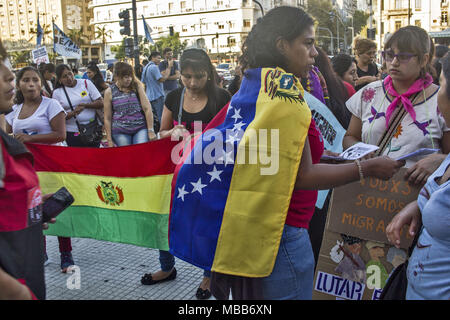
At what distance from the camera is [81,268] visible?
4496 millimetres

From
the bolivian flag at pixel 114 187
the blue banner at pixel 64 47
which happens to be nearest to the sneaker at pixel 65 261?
the bolivian flag at pixel 114 187

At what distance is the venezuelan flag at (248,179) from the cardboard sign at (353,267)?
2.93 feet

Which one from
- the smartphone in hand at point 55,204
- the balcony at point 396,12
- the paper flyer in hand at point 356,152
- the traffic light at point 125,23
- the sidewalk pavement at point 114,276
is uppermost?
the balcony at point 396,12

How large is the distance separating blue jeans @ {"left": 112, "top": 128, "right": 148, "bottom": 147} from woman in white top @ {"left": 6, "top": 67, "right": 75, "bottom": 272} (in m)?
1.41

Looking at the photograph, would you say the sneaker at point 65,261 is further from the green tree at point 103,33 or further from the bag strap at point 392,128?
the green tree at point 103,33

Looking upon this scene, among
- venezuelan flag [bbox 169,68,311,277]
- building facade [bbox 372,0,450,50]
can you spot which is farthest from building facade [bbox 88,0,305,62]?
venezuelan flag [bbox 169,68,311,277]

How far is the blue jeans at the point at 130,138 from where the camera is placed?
6.07 m

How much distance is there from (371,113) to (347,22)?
104660 millimetres

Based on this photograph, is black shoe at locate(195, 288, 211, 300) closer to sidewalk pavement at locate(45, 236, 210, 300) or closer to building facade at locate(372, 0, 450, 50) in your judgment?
sidewalk pavement at locate(45, 236, 210, 300)

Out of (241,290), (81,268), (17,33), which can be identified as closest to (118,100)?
(81,268)

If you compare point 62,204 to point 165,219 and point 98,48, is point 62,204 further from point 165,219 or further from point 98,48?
point 98,48

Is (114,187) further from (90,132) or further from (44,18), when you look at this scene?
(44,18)

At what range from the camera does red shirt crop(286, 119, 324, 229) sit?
194 cm

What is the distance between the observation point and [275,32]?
1.96 meters
